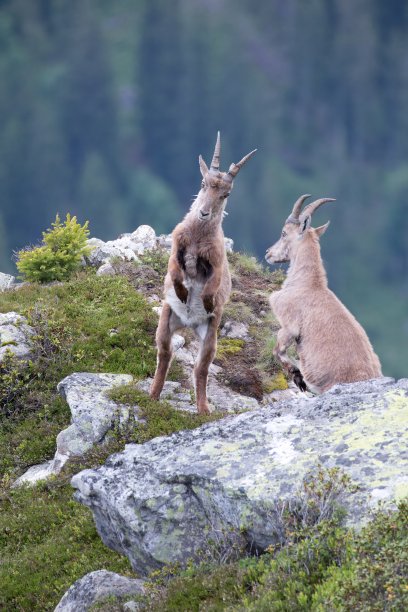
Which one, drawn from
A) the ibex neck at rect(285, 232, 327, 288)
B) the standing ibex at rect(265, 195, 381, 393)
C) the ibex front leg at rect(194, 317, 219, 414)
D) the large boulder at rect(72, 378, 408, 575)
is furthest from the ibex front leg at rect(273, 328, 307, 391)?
the large boulder at rect(72, 378, 408, 575)

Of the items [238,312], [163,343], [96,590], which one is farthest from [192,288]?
[96,590]

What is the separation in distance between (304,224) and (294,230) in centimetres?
28

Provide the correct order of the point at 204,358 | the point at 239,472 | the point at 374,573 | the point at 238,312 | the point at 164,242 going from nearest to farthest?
the point at 374,573
the point at 239,472
the point at 204,358
the point at 238,312
the point at 164,242

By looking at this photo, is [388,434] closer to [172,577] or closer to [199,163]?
[172,577]

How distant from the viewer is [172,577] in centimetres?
750

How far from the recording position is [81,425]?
1195cm

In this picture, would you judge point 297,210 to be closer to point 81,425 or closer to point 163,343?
point 163,343

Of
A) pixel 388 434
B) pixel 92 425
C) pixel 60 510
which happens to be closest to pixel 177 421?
pixel 92 425

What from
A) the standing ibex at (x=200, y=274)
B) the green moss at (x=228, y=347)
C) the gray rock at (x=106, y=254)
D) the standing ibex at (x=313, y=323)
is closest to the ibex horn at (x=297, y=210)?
the standing ibex at (x=313, y=323)

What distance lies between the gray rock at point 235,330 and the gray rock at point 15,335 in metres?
4.22

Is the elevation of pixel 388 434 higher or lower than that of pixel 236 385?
lower

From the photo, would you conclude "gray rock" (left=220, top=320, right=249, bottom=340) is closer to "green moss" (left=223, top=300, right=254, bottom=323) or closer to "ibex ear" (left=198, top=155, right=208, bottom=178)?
"green moss" (left=223, top=300, right=254, bottom=323)

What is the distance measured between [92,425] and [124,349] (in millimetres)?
3038

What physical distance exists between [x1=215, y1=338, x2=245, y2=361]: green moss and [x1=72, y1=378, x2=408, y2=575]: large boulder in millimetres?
7080
